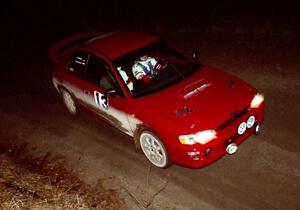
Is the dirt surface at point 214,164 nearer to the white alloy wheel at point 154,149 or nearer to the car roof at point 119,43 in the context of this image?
the white alloy wheel at point 154,149

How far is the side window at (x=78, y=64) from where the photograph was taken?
6840mm

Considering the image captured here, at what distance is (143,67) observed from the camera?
6125 millimetres

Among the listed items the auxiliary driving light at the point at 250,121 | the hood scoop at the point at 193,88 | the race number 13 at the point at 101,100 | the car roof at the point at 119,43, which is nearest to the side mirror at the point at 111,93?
the race number 13 at the point at 101,100

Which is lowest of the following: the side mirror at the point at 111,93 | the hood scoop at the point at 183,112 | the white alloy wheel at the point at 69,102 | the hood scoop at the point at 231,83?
the white alloy wheel at the point at 69,102

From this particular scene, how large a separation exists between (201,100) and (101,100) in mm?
1875

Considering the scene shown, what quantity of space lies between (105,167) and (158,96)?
1611 mm

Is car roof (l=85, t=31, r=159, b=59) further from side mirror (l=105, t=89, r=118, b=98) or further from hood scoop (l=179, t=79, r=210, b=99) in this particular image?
hood scoop (l=179, t=79, r=210, b=99)

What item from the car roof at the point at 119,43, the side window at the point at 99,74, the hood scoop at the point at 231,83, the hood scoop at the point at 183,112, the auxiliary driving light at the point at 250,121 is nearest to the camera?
the hood scoop at the point at 183,112

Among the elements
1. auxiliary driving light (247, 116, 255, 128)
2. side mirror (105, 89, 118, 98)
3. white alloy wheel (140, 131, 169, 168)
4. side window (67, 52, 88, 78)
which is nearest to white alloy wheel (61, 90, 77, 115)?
side window (67, 52, 88, 78)

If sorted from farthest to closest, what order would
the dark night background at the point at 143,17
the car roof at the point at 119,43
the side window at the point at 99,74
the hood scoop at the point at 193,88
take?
the dark night background at the point at 143,17
the car roof at the point at 119,43
the side window at the point at 99,74
the hood scoop at the point at 193,88

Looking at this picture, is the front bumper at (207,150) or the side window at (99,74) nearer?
the front bumper at (207,150)

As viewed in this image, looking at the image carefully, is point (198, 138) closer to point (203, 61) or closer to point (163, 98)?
point (163, 98)

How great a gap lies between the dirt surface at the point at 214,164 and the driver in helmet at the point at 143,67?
4.73 feet

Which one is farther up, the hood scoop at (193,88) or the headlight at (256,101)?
the hood scoop at (193,88)
